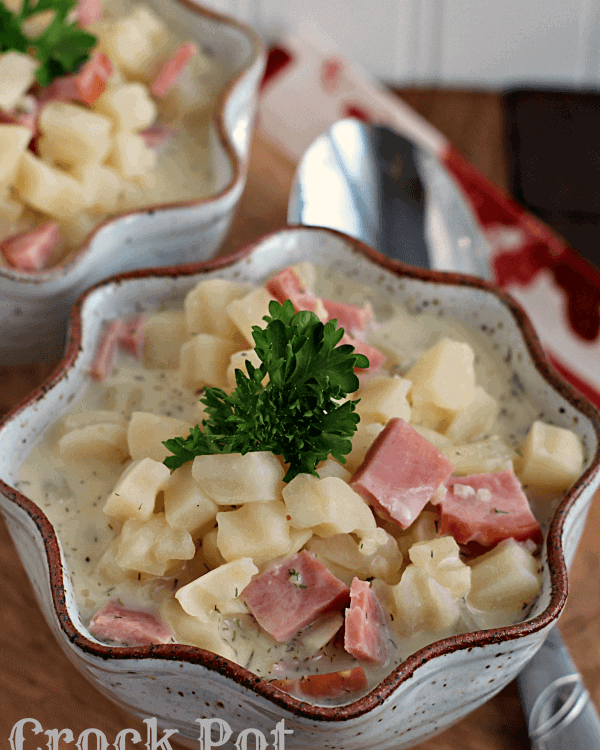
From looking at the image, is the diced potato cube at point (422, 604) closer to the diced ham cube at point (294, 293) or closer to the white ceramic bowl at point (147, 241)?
the diced ham cube at point (294, 293)

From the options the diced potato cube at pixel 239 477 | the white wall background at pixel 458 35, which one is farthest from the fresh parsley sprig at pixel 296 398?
the white wall background at pixel 458 35

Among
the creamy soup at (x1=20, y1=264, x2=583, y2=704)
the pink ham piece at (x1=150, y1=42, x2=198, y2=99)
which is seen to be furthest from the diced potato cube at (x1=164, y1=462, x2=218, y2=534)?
the pink ham piece at (x1=150, y1=42, x2=198, y2=99)

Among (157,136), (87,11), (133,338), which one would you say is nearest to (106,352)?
(133,338)

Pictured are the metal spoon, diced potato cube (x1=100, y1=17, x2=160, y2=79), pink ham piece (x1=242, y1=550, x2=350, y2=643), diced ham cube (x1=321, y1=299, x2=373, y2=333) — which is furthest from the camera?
the metal spoon

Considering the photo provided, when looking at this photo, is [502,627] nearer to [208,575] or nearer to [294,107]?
[208,575]

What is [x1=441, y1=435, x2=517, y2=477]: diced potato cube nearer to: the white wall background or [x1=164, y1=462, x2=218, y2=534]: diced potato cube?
[x1=164, y1=462, x2=218, y2=534]: diced potato cube

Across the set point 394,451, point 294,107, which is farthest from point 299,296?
point 294,107
